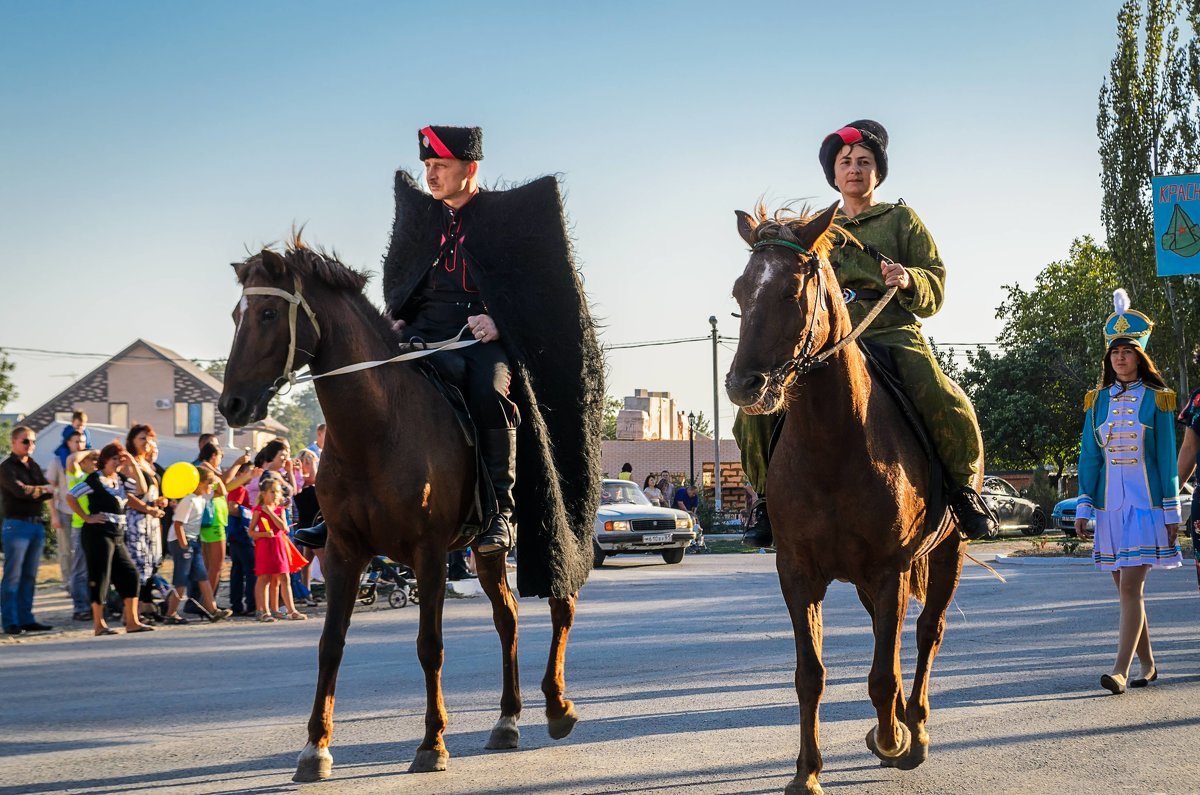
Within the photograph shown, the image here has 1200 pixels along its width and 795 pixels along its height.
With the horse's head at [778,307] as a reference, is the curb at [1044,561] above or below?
below

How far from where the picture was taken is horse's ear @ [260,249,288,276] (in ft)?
21.0

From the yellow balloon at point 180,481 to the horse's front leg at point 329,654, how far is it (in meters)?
9.16

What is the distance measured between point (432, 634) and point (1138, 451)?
509cm

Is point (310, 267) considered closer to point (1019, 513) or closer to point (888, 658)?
point (888, 658)

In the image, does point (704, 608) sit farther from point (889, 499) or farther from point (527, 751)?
point (889, 499)

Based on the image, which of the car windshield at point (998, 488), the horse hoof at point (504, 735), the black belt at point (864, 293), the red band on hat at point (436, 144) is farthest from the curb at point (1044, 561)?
the red band on hat at point (436, 144)

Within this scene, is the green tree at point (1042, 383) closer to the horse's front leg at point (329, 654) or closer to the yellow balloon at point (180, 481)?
the yellow balloon at point (180, 481)

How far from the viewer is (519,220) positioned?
309 inches

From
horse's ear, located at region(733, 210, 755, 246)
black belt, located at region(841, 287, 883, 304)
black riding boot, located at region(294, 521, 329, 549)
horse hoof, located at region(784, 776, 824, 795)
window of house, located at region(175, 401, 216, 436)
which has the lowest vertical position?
horse hoof, located at region(784, 776, 824, 795)

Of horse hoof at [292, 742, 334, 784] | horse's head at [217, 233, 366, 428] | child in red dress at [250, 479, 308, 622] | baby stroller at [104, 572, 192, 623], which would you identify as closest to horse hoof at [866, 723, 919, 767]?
horse hoof at [292, 742, 334, 784]

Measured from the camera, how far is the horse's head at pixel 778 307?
5.03m

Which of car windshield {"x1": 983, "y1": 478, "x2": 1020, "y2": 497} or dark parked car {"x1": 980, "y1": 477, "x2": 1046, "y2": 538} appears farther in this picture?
car windshield {"x1": 983, "y1": 478, "x2": 1020, "y2": 497}

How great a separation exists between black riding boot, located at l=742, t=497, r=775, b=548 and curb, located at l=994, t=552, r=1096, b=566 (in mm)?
17995

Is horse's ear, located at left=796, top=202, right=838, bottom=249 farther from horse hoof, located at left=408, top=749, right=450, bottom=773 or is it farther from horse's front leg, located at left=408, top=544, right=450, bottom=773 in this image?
horse hoof, located at left=408, top=749, right=450, bottom=773
